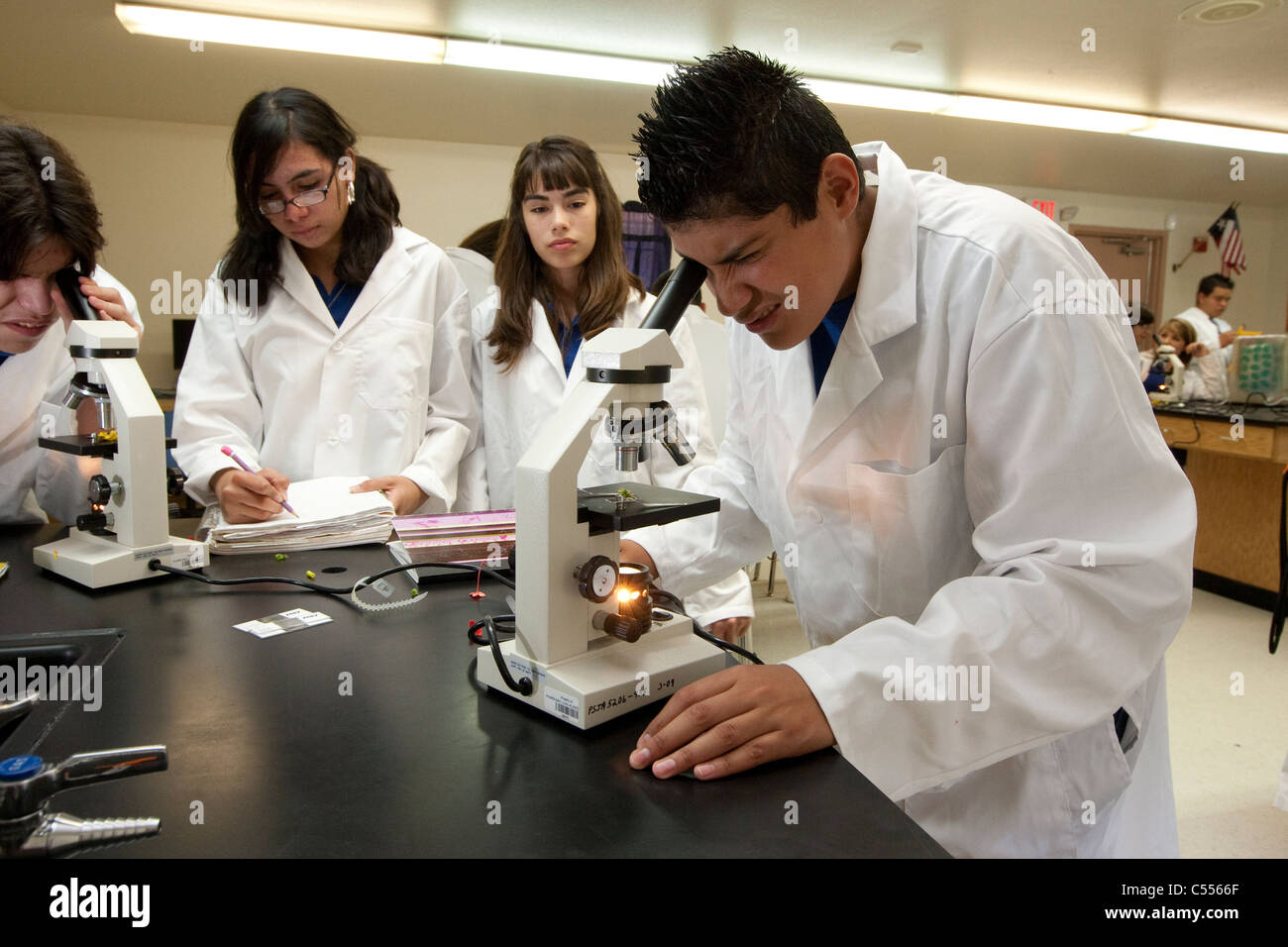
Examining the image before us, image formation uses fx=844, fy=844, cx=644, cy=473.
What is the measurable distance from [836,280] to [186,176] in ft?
22.8

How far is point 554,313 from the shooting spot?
238 centimetres

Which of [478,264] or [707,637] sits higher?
[478,264]

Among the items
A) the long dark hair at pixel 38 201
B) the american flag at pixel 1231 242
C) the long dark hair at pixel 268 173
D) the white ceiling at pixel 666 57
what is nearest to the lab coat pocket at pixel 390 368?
the long dark hair at pixel 268 173

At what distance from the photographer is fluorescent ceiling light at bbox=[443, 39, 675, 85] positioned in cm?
492

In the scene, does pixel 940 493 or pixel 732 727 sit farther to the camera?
pixel 940 493

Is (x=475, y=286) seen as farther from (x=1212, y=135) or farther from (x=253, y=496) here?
(x=1212, y=135)

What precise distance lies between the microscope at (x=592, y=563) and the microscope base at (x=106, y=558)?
2.34ft

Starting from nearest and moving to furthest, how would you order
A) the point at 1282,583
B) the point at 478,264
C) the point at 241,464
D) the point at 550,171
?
the point at 241,464 < the point at 550,171 < the point at 478,264 < the point at 1282,583

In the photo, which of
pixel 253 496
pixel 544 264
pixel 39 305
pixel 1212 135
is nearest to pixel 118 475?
pixel 253 496

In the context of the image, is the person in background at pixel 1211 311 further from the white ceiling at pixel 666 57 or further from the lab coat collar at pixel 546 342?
the lab coat collar at pixel 546 342

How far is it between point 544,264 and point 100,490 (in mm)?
1357

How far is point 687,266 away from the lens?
3.37ft

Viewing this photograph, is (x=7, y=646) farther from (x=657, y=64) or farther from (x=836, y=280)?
(x=657, y=64)

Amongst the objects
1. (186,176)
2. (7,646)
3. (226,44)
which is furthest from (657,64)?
(7,646)
